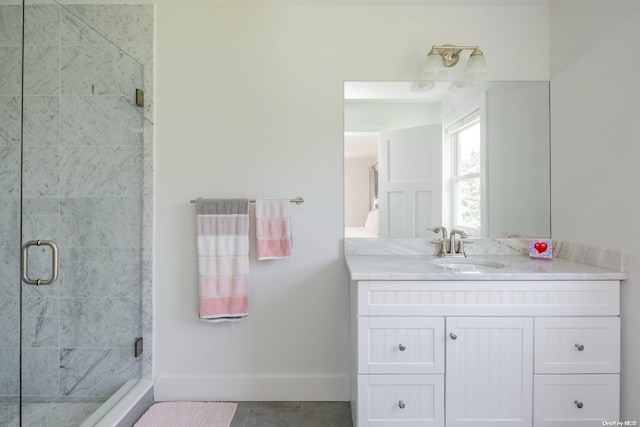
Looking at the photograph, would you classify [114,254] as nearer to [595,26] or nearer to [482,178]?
[482,178]

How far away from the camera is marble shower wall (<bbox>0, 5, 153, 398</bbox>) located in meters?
1.74

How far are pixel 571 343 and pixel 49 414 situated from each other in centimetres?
247

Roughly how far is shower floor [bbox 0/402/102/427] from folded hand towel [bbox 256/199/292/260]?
1.17 meters

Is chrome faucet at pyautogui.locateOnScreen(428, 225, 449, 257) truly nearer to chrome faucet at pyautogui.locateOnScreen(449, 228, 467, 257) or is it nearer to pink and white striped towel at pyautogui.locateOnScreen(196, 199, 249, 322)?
chrome faucet at pyautogui.locateOnScreen(449, 228, 467, 257)

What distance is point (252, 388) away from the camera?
6.15 ft

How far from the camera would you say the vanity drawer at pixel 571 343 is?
1377 mm

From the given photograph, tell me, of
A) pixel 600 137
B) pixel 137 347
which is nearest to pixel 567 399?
pixel 600 137

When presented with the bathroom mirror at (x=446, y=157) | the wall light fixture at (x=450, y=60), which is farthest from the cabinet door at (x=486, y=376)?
the wall light fixture at (x=450, y=60)

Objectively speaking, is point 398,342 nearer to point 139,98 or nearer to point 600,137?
point 600,137

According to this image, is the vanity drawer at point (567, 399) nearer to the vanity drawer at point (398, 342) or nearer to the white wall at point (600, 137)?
the white wall at point (600, 137)

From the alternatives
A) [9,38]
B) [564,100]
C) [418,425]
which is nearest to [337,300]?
[418,425]

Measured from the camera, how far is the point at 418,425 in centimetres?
138

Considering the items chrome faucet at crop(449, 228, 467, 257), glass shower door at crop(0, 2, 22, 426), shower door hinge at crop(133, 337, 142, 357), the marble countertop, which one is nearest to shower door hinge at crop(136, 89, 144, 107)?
glass shower door at crop(0, 2, 22, 426)

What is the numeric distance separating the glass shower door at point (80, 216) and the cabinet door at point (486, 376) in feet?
5.46
